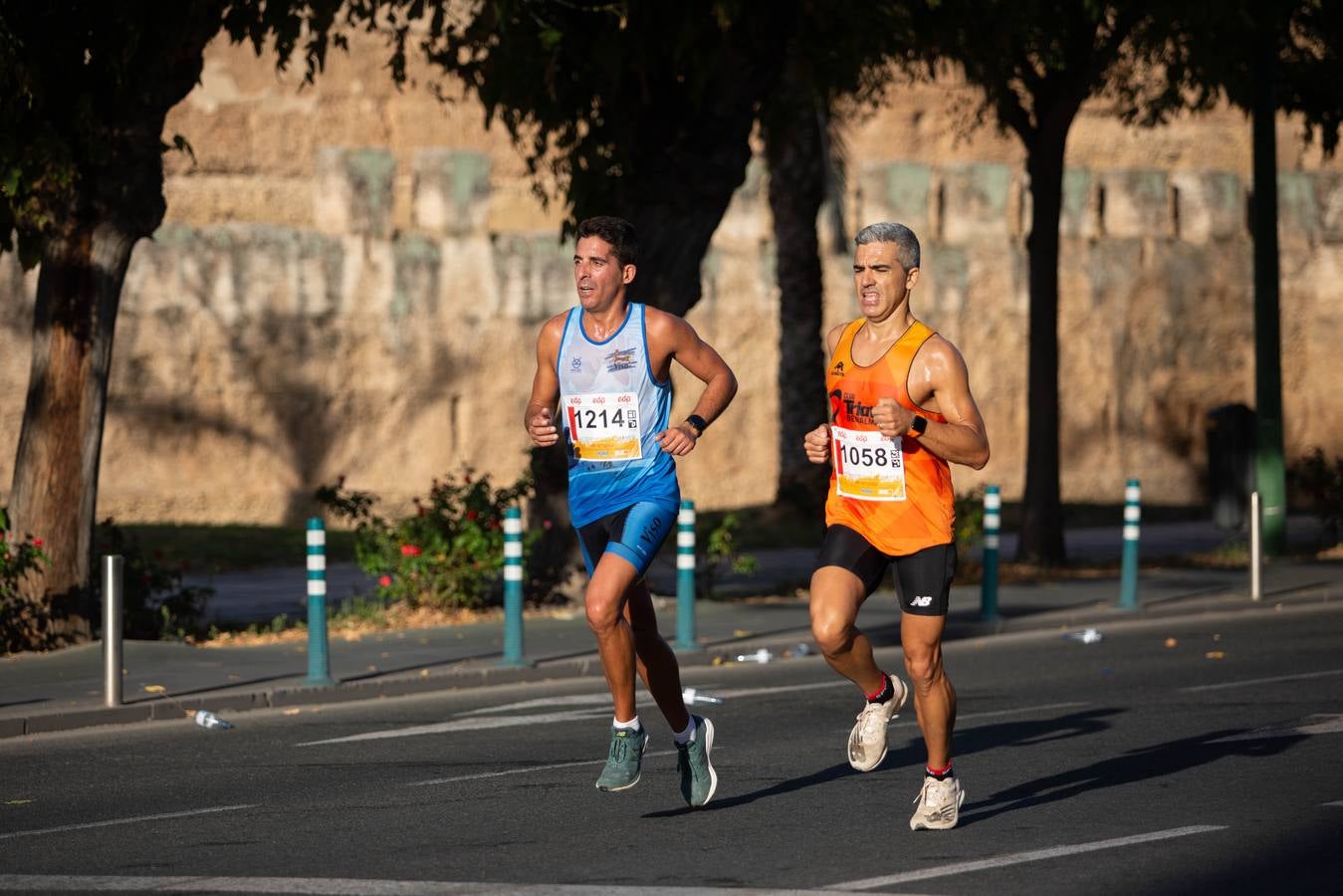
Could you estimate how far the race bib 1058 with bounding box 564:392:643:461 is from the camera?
866 centimetres

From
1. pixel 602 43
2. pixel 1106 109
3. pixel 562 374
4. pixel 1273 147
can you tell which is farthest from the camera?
pixel 1106 109

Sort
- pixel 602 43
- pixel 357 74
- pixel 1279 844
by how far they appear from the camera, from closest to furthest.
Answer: pixel 1279 844 < pixel 602 43 < pixel 357 74

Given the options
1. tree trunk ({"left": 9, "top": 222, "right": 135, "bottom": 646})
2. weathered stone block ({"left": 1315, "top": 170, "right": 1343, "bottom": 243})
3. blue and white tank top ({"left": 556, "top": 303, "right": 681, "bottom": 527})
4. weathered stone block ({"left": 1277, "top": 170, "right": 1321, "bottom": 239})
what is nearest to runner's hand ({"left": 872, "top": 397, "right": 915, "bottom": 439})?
blue and white tank top ({"left": 556, "top": 303, "right": 681, "bottom": 527})

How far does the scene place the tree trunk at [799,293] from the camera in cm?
2612

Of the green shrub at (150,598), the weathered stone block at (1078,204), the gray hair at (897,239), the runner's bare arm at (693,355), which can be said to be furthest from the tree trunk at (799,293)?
the gray hair at (897,239)

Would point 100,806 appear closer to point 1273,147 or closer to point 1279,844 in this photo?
point 1279,844

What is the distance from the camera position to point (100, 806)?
9172 millimetres

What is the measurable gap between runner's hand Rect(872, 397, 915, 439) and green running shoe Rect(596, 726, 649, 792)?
1630 mm

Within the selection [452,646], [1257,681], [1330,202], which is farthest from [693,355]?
[1330,202]

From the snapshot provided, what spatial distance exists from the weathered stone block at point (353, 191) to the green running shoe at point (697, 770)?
20.7m

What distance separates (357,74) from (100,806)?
21205 mm

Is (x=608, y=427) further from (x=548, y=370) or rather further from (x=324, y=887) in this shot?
(x=324, y=887)

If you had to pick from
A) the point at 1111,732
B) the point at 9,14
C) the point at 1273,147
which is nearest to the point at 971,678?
the point at 1111,732

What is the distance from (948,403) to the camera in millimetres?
8172
